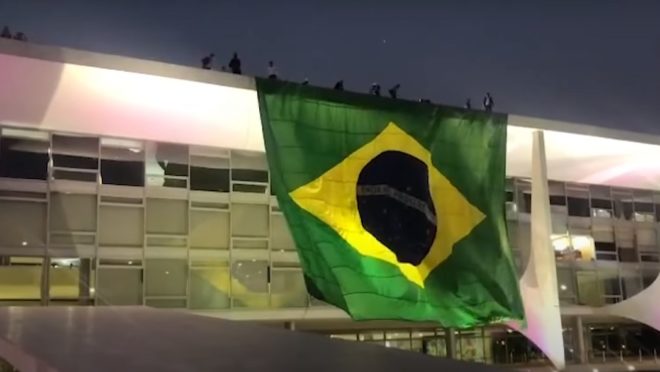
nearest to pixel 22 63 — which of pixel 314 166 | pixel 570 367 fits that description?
pixel 314 166

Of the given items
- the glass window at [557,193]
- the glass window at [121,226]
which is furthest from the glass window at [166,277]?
the glass window at [557,193]

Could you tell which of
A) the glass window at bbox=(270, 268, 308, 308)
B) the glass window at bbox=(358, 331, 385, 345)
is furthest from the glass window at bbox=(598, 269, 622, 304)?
the glass window at bbox=(270, 268, 308, 308)

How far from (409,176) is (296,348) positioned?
40.8 feet

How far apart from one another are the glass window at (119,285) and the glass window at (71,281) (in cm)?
23

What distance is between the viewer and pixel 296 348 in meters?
Answer: 5.59

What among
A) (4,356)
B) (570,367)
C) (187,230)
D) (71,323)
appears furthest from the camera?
(570,367)

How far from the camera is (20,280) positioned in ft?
55.3

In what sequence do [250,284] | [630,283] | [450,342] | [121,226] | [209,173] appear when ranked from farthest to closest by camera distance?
[630,283]
[450,342]
[209,173]
[250,284]
[121,226]

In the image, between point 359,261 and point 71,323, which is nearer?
point 71,323

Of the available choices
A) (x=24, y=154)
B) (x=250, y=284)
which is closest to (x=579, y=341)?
(x=250, y=284)

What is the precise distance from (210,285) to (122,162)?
383cm

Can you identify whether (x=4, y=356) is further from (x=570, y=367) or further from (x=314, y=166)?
(x=570, y=367)

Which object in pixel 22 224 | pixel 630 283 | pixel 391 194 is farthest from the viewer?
pixel 630 283

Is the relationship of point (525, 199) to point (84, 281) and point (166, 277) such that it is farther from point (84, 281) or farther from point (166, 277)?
point (84, 281)
